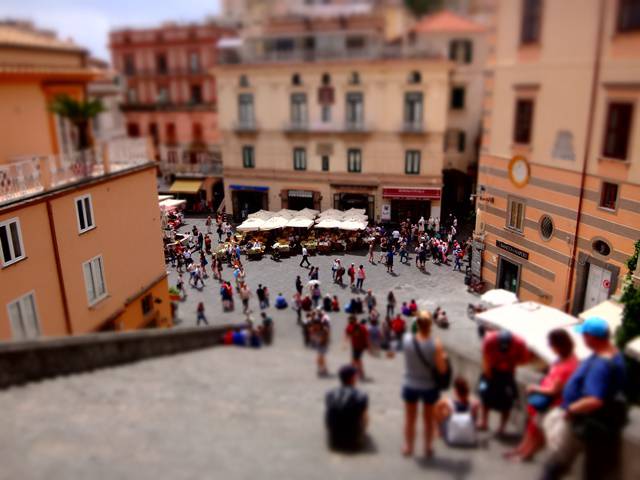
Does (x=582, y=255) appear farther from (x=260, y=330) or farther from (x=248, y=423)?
(x=248, y=423)

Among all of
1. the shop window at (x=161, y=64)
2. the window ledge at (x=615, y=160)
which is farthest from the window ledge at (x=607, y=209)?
the shop window at (x=161, y=64)

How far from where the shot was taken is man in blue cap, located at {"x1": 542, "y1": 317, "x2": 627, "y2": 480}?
14.7 feet

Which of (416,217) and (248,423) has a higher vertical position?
(248,423)

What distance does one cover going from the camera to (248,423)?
19.0ft

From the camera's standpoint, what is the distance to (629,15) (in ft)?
17.6

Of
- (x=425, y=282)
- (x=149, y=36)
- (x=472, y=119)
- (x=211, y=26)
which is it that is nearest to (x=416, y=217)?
(x=425, y=282)

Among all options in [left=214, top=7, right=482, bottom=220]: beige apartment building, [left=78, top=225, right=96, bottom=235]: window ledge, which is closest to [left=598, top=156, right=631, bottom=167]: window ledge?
[left=78, top=225, right=96, bottom=235]: window ledge

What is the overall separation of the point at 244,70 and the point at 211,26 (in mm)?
17501

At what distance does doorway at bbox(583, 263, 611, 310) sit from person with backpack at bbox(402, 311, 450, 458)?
25.8ft

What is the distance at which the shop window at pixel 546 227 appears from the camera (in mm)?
10381

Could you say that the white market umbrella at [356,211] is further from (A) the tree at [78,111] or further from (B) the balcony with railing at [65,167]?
(A) the tree at [78,111]

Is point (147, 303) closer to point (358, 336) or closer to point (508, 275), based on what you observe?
point (508, 275)

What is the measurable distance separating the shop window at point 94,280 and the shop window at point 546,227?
36.1ft

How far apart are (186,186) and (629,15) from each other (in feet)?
70.7
